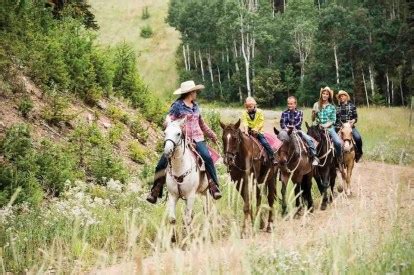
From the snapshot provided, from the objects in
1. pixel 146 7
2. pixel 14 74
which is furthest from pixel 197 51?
pixel 14 74

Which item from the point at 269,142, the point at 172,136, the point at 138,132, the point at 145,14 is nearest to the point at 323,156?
the point at 269,142

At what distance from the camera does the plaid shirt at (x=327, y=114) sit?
13.9 m

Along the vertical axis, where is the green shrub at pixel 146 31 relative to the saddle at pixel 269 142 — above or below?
above

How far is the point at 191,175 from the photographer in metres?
9.32

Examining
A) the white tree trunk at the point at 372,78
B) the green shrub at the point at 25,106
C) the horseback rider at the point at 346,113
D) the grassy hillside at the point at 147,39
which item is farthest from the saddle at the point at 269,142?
the grassy hillside at the point at 147,39

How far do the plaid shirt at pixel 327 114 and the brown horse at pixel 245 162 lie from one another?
326 centimetres

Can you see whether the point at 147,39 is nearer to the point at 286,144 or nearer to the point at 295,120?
the point at 295,120

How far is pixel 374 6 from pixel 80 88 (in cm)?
4825

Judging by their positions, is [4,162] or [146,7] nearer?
[4,162]

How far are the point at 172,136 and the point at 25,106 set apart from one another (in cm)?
750

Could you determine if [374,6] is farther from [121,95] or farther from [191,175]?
[191,175]

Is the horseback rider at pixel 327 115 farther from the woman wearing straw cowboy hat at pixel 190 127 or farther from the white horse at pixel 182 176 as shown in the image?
the white horse at pixel 182 176

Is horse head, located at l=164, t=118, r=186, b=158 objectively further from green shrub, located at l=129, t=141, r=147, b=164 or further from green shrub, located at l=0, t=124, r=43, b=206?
green shrub, located at l=129, t=141, r=147, b=164

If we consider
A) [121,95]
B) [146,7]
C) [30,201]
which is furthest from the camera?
[146,7]
